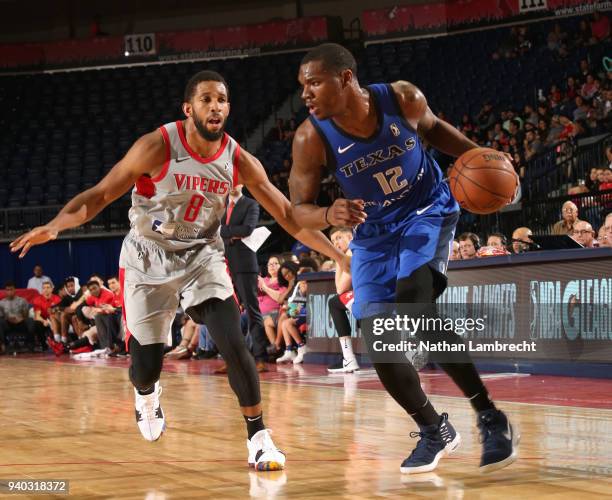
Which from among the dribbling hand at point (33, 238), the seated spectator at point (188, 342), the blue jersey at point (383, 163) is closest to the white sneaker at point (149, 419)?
the dribbling hand at point (33, 238)

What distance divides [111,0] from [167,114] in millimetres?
5027

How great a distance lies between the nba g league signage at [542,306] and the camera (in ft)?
24.3

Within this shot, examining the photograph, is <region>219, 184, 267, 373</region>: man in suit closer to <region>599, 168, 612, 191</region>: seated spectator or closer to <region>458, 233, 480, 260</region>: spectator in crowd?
<region>458, 233, 480, 260</region>: spectator in crowd

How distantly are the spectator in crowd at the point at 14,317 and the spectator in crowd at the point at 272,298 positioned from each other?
6.48 metres

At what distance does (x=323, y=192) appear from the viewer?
16594 mm

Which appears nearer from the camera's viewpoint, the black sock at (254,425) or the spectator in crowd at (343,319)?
the black sock at (254,425)

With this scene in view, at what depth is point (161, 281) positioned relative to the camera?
4.33 meters

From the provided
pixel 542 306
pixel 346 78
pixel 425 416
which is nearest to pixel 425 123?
pixel 346 78

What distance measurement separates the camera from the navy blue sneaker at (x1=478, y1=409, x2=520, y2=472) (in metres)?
3.62

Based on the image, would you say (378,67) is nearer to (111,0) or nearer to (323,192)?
(323,192)

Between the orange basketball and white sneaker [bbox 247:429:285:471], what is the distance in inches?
55.5

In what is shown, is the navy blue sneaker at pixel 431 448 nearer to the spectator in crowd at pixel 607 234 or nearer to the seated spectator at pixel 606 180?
the spectator in crowd at pixel 607 234

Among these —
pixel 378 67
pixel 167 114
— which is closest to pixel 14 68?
pixel 167 114

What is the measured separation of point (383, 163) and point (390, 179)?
0.25ft
